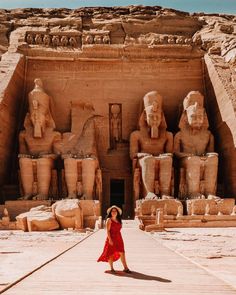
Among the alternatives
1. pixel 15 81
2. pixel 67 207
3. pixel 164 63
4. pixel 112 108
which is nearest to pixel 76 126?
pixel 112 108

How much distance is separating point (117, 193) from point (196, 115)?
505 centimetres

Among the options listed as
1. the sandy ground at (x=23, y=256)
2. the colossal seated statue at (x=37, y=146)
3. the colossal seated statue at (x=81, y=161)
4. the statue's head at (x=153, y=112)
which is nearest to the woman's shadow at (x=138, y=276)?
the sandy ground at (x=23, y=256)

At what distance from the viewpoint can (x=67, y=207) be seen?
39.2ft

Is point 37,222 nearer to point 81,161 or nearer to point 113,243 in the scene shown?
point 81,161

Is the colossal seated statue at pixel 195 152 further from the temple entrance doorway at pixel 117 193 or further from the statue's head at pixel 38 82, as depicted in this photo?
the statue's head at pixel 38 82

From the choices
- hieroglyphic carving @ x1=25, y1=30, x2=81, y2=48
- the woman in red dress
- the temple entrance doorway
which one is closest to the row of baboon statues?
the temple entrance doorway

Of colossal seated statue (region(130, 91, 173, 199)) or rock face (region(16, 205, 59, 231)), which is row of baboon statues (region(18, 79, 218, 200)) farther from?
rock face (region(16, 205, 59, 231))

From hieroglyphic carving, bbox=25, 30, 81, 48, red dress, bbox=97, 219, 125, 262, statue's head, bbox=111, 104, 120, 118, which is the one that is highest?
hieroglyphic carving, bbox=25, 30, 81, 48

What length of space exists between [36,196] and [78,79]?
530 centimetres

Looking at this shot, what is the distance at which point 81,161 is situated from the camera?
15312mm

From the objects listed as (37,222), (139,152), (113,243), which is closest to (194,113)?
(139,152)

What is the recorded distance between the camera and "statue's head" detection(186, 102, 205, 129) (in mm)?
15773

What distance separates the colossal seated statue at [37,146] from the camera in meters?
15.2

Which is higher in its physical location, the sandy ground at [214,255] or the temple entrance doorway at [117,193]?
Answer: the temple entrance doorway at [117,193]
